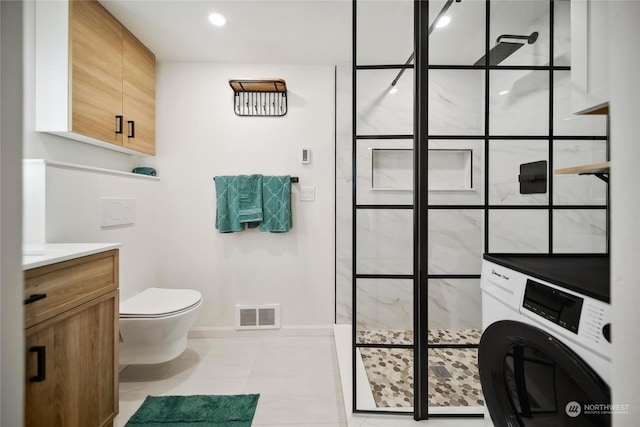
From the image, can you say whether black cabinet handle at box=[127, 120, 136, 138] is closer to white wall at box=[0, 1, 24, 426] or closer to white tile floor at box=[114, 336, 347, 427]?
white tile floor at box=[114, 336, 347, 427]

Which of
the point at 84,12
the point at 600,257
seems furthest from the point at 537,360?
the point at 84,12

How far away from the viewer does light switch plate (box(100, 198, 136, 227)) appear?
1725 millimetres

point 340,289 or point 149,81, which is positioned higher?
point 149,81

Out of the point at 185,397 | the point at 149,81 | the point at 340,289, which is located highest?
the point at 149,81

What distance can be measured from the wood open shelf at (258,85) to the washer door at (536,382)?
211cm

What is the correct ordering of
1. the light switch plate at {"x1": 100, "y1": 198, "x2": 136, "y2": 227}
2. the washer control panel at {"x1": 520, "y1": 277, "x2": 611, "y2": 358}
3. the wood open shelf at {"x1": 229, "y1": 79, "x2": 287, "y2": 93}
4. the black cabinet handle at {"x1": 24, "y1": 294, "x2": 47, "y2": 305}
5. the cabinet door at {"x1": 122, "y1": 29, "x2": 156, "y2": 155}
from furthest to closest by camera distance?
the wood open shelf at {"x1": 229, "y1": 79, "x2": 287, "y2": 93}, the cabinet door at {"x1": 122, "y1": 29, "x2": 156, "y2": 155}, the light switch plate at {"x1": 100, "y1": 198, "x2": 136, "y2": 227}, the black cabinet handle at {"x1": 24, "y1": 294, "x2": 47, "y2": 305}, the washer control panel at {"x1": 520, "y1": 277, "x2": 611, "y2": 358}

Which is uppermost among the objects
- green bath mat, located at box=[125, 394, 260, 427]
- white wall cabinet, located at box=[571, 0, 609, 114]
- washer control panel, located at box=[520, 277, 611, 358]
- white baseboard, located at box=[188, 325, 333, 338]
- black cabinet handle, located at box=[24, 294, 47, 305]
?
white wall cabinet, located at box=[571, 0, 609, 114]

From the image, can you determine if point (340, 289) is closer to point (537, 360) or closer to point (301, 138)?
point (301, 138)

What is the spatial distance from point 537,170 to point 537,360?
2.90 feet

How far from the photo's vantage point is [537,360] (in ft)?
2.43

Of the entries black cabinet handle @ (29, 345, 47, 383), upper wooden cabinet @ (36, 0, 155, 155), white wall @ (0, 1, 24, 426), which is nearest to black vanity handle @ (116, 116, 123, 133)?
upper wooden cabinet @ (36, 0, 155, 155)

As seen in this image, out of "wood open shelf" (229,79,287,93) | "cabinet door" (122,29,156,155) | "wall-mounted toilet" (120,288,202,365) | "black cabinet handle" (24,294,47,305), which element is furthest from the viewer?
"wood open shelf" (229,79,287,93)

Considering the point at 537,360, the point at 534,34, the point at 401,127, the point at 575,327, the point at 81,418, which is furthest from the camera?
the point at 401,127

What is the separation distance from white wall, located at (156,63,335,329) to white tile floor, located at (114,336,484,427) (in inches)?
9.4
